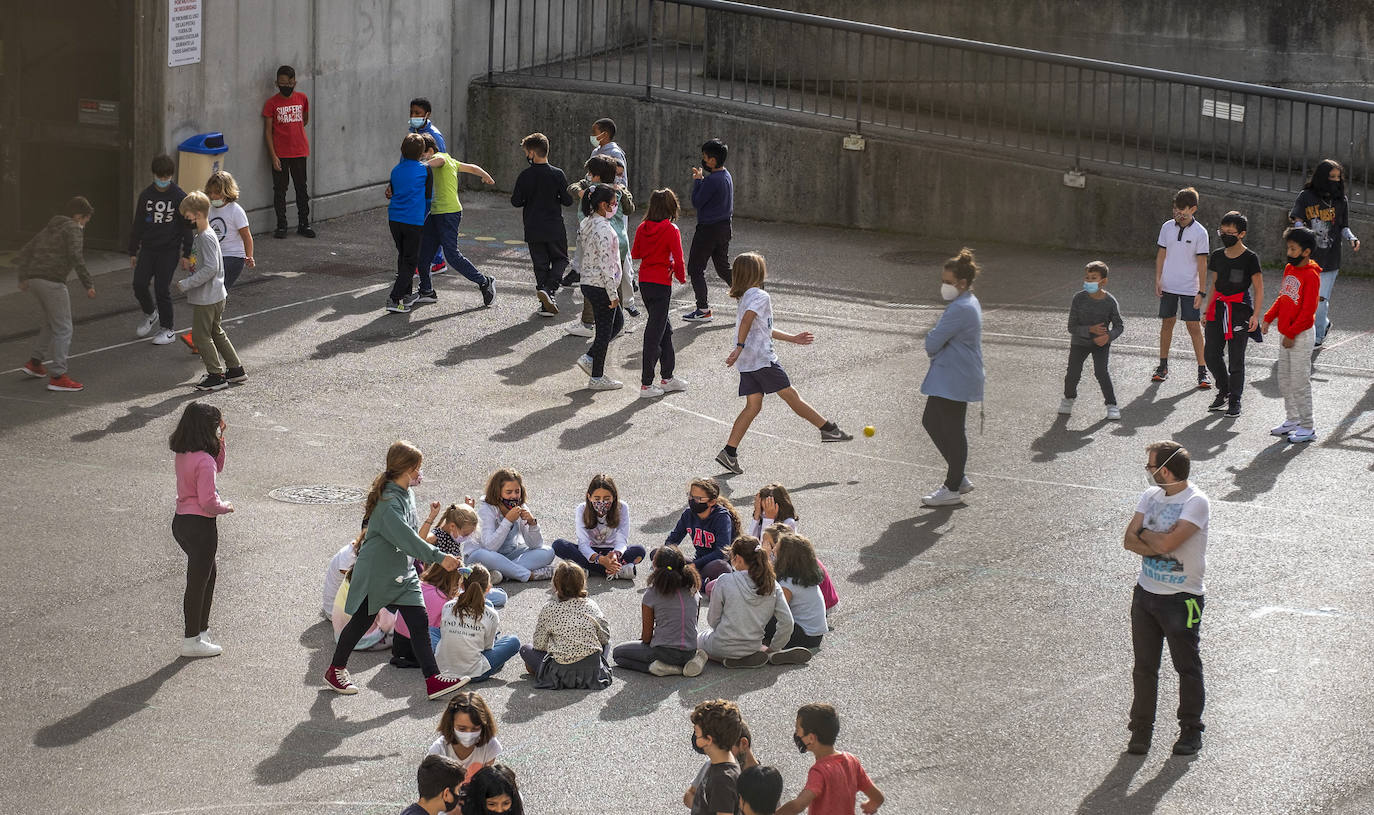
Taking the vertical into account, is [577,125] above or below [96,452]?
above

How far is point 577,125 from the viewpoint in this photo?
911 inches

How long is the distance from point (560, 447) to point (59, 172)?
9.29m

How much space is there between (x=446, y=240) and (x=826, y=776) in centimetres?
1137

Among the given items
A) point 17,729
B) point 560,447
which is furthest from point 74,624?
point 560,447

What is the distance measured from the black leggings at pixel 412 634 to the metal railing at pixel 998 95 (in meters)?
13.8

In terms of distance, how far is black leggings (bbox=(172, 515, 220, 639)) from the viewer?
928cm

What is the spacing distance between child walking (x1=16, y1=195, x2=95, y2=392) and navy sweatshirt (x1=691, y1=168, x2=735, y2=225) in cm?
625

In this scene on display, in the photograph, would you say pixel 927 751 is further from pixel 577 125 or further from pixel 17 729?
pixel 577 125


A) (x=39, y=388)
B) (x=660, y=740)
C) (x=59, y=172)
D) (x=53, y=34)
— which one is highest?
(x=53, y=34)

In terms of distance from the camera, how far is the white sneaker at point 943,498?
12.3 metres

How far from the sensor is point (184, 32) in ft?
60.6

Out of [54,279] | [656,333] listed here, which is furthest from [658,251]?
[54,279]

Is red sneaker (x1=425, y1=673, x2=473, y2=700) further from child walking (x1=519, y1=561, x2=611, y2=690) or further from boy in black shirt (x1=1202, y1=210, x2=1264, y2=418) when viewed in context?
boy in black shirt (x1=1202, y1=210, x2=1264, y2=418)

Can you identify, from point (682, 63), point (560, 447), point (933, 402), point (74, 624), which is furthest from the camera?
point (682, 63)
